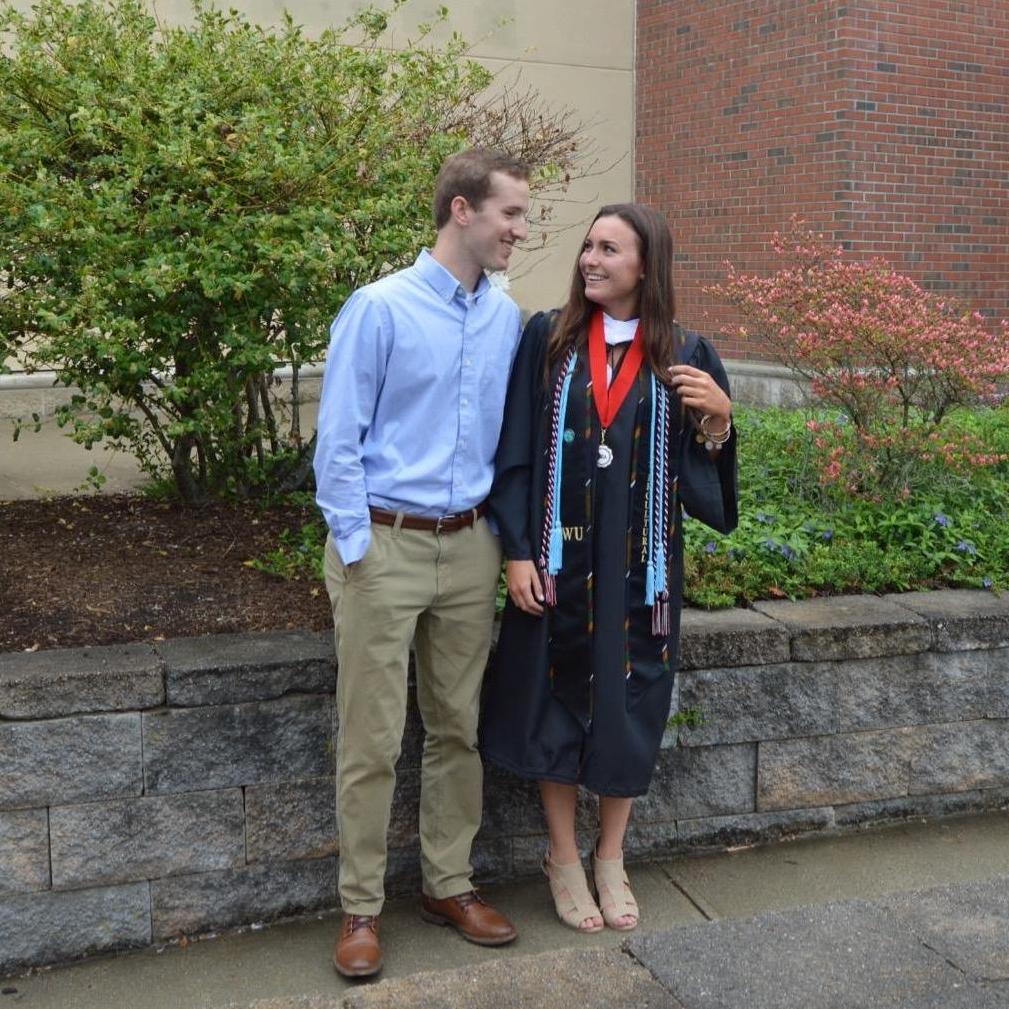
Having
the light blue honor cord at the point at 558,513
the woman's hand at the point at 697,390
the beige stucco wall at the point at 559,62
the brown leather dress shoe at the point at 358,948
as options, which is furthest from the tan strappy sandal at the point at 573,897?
the beige stucco wall at the point at 559,62

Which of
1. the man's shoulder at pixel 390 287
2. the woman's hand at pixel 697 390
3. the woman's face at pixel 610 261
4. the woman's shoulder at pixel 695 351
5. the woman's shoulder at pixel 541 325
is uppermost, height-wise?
the woman's face at pixel 610 261

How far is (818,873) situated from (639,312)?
187 cm

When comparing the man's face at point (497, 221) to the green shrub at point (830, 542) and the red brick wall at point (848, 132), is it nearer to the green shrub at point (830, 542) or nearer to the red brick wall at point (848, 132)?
the green shrub at point (830, 542)

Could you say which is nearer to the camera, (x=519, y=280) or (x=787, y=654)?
(x=787, y=654)

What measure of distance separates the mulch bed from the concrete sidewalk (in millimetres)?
966

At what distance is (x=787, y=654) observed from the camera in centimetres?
428

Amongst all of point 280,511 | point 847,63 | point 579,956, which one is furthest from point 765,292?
point 847,63

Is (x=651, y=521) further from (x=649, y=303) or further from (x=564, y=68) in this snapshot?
(x=564, y=68)

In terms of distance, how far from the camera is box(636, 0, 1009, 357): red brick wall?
1099 centimetres

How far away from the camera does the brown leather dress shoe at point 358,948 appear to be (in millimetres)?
3521

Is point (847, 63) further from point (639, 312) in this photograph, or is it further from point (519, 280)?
point (639, 312)

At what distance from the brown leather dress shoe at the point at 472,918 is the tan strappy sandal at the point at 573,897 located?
16 centimetres

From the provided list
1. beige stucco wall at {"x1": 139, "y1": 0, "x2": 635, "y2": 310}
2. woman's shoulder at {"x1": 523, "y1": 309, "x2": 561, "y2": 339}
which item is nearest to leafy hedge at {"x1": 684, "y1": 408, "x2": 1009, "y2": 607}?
→ woman's shoulder at {"x1": 523, "y1": 309, "x2": 561, "y2": 339}

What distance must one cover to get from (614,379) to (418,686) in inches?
39.2
